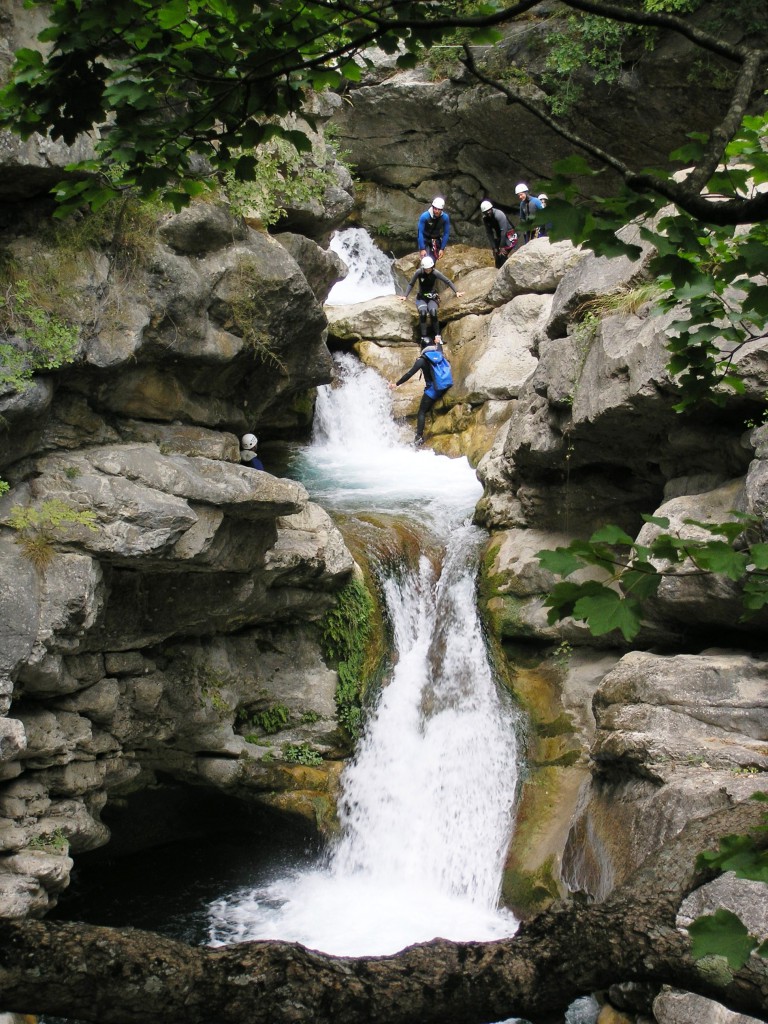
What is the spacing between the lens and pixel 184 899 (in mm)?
10164

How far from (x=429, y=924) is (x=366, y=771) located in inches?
79.7

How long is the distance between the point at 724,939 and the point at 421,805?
846cm

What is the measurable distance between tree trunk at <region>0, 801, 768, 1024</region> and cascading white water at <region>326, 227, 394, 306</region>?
19577mm

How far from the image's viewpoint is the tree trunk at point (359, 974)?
2.39m

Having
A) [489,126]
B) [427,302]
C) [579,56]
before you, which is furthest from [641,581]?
[489,126]

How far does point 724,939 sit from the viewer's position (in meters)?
2.19

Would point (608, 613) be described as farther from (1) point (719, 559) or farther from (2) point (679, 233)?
(2) point (679, 233)

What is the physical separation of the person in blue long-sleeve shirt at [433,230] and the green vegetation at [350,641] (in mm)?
9142

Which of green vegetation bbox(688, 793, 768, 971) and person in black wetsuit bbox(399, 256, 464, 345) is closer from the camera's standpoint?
green vegetation bbox(688, 793, 768, 971)

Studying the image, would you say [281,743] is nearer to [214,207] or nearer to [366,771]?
[366,771]

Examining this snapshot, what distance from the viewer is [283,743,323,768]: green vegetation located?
1060 cm

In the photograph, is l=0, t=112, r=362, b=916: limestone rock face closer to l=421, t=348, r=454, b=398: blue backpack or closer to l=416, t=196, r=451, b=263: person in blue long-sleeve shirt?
l=421, t=348, r=454, b=398: blue backpack

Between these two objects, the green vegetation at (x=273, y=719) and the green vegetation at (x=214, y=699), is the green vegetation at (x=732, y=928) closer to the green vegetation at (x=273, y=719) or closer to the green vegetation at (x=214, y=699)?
the green vegetation at (x=214, y=699)

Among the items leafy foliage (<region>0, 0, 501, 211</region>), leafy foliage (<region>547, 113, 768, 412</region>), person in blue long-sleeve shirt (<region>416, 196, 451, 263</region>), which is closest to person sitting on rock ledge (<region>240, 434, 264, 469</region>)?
leafy foliage (<region>0, 0, 501, 211</region>)
